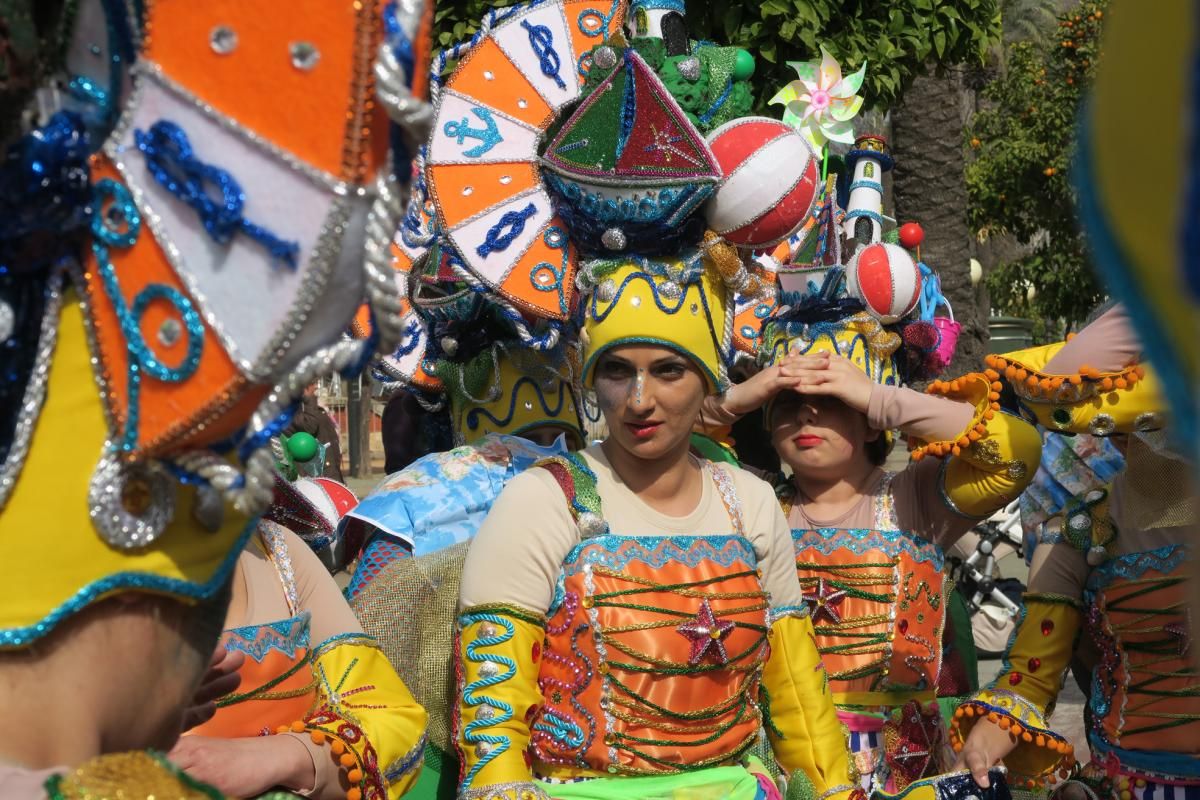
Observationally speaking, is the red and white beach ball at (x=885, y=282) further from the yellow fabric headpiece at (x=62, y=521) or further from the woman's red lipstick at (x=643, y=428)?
the yellow fabric headpiece at (x=62, y=521)

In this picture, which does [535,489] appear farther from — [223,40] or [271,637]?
[223,40]

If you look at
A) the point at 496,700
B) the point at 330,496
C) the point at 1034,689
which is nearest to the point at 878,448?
the point at 1034,689

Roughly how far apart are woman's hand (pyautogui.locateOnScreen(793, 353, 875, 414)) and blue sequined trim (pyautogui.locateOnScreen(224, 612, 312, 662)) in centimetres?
180

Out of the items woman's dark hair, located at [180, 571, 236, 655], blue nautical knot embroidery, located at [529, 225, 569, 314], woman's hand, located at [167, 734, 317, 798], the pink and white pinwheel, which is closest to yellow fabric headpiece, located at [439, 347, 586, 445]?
blue nautical knot embroidery, located at [529, 225, 569, 314]

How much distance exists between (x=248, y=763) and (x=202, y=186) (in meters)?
1.29

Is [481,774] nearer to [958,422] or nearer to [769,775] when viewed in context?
[769,775]

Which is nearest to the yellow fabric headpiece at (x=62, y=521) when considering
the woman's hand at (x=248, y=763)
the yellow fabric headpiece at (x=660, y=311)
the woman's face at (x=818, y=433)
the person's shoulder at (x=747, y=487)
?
the woman's hand at (x=248, y=763)

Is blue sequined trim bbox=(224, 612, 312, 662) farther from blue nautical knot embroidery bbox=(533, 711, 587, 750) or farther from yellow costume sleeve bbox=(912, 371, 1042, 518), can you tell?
yellow costume sleeve bbox=(912, 371, 1042, 518)

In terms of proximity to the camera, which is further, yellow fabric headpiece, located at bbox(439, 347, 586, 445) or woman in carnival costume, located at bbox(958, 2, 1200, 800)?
yellow fabric headpiece, located at bbox(439, 347, 586, 445)

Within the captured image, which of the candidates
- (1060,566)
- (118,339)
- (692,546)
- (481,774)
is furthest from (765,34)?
(118,339)

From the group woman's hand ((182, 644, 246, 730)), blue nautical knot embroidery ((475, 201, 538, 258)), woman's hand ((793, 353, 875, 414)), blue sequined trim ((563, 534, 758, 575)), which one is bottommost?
woman's hand ((182, 644, 246, 730))

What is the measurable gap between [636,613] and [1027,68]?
18.1m

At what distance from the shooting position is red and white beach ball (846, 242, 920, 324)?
14.4ft

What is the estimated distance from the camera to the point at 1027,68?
1925cm
